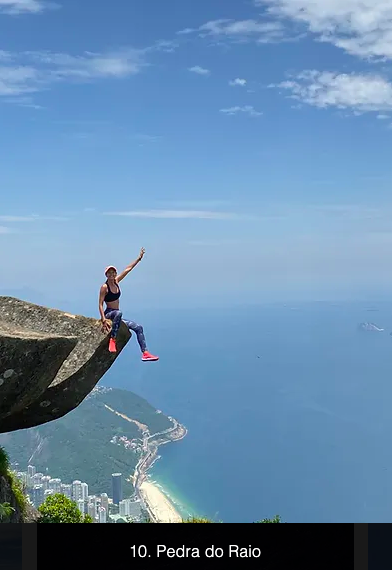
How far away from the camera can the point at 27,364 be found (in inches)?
344

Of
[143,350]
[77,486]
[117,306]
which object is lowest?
[77,486]

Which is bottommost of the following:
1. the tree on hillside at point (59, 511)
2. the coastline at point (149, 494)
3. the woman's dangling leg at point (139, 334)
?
the coastline at point (149, 494)

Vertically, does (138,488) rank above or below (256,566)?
below

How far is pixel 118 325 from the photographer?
11.4 meters

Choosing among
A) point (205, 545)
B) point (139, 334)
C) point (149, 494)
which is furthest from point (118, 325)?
point (149, 494)

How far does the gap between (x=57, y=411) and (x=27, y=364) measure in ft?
10.6

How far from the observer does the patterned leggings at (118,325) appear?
11.3 meters

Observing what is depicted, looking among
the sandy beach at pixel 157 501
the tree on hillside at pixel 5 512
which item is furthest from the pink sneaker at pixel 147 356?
the sandy beach at pixel 157 501

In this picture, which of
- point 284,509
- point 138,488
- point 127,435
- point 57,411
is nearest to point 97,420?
point 127,435

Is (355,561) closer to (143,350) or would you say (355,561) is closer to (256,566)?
(256,566)

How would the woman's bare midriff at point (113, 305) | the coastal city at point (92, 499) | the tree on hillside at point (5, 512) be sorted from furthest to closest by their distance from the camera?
1. the coastal city at point (92, 499)
2. the woman's bare midriff at point (113, 305)
3. the tree on hillside at point (5, 512)

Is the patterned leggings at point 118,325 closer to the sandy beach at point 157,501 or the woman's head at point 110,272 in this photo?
the woman's head at point 110,272

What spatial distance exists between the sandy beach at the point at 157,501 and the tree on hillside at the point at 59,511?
120662 millimetres

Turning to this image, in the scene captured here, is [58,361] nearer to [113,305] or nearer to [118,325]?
[118,325]
